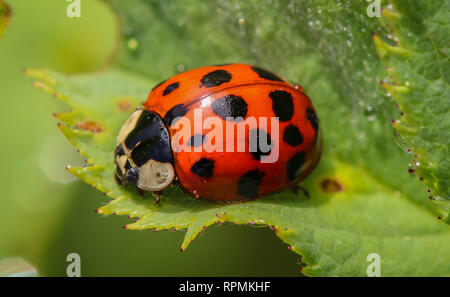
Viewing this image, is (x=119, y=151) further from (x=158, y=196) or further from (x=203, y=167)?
(x=203, y=167)

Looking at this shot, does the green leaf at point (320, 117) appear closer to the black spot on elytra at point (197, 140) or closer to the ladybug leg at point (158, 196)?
the ladybug leg at point (158, 196)

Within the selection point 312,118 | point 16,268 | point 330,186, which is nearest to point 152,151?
point 312,118

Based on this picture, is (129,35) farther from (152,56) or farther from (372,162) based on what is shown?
(372,162)

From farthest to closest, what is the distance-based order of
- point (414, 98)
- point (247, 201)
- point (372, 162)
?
point (372, 162) < point (247, 201) < point (414, 98)

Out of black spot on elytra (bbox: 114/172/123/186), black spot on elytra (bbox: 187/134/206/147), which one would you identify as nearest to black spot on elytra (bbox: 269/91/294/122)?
black spot on elytra (bbox: 187/134/206/147)

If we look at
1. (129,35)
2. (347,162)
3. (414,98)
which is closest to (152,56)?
(129,35)

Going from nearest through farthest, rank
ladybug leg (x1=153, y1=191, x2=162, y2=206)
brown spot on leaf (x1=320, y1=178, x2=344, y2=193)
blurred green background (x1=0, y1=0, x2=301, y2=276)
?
ladybug leg (x1=153, y1=191, x2=162, y2=206) < brown spot on leaf (x1=320, y1=178, x2=344, y2=193) < blurred green background (x1=0, y1=0, x2=301, y2=276)

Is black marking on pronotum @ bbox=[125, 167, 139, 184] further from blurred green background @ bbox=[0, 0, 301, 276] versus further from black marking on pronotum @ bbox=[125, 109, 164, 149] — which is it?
blurred green background @ bbox=[0, 0, 301, 276]
